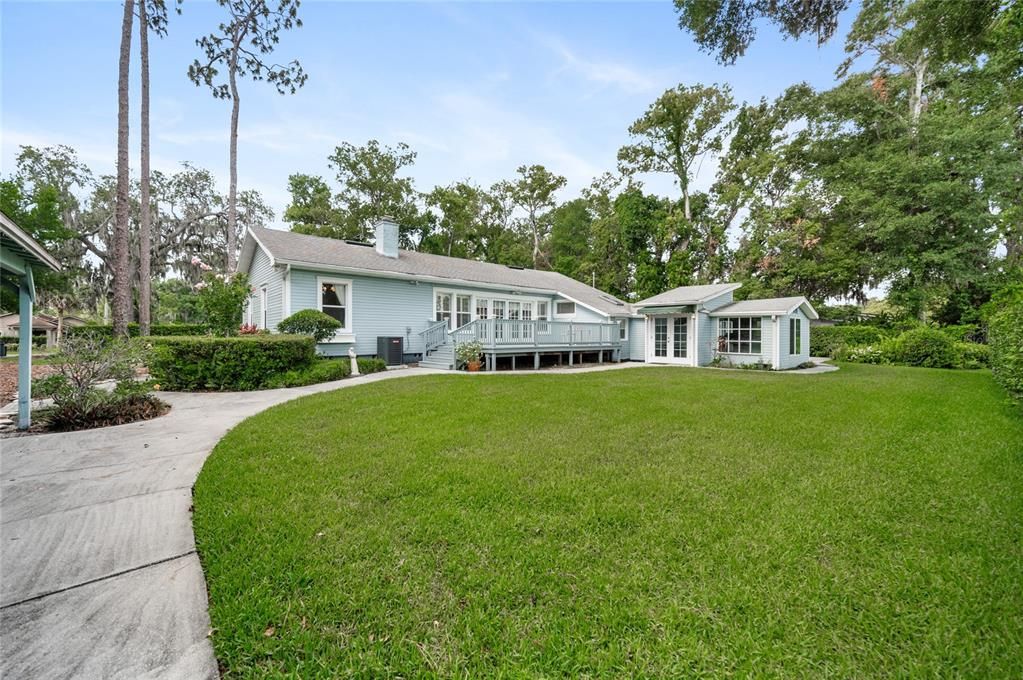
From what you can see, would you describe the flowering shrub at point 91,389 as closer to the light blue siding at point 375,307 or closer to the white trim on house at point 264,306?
the light blue siding at point 375,307

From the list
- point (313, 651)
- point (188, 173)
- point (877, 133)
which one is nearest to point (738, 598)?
point (313, 651)

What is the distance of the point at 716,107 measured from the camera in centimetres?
2422

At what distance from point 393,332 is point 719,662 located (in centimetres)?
1262

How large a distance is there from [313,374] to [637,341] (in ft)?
42.6

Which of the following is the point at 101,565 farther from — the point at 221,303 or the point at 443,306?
the point at 443,306

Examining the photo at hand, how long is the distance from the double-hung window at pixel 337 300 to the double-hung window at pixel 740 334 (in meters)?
13.8

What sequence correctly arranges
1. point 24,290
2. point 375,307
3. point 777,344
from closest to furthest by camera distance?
point 24,290
point 375,307
point 777,344

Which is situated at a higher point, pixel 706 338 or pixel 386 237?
pixel 386 237

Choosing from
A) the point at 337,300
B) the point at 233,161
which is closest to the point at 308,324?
the point at 337,300

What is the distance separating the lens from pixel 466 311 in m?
15.4

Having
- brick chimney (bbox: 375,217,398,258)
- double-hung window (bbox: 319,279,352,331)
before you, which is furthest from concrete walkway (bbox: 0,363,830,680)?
brick chimney (bbox: 375,217,398,258)

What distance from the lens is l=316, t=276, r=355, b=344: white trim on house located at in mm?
11914

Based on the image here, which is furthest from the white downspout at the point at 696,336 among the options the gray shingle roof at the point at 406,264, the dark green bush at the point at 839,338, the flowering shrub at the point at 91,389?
the flowering shrub at the point at 91,389

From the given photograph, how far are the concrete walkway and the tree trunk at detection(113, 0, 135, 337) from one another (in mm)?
10359
